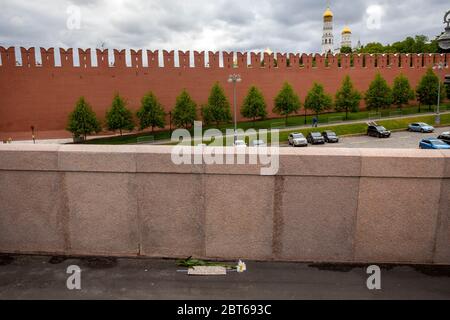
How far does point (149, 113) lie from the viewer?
40469 mm

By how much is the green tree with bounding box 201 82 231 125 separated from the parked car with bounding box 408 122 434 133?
19719 mm

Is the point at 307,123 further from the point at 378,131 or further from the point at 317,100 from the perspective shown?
the point at 378,131

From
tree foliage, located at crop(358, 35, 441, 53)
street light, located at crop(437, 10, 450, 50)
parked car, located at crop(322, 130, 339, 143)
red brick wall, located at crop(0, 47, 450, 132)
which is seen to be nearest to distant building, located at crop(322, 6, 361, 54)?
tree foliage, located at crop(358, 35, 441, 53)

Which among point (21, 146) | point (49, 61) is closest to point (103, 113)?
point (49, 61)

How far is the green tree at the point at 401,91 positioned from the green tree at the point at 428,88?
1.77 metres

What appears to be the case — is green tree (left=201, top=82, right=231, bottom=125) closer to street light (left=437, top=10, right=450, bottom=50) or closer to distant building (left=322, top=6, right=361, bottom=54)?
street light (left=437, top=10, right=450, bottom=50)

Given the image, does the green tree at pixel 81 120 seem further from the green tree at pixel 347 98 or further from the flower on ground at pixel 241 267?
the flower on ground at pixel 241 267

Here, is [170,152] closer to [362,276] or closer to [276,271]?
[276,271]

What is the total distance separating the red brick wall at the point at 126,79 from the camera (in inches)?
1596

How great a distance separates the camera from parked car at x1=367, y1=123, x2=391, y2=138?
119 feet

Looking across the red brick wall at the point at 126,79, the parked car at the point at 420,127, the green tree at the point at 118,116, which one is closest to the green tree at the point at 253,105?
the red brick wall at the point at 126,79

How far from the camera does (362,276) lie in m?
3.41

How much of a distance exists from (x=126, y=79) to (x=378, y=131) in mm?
28083
